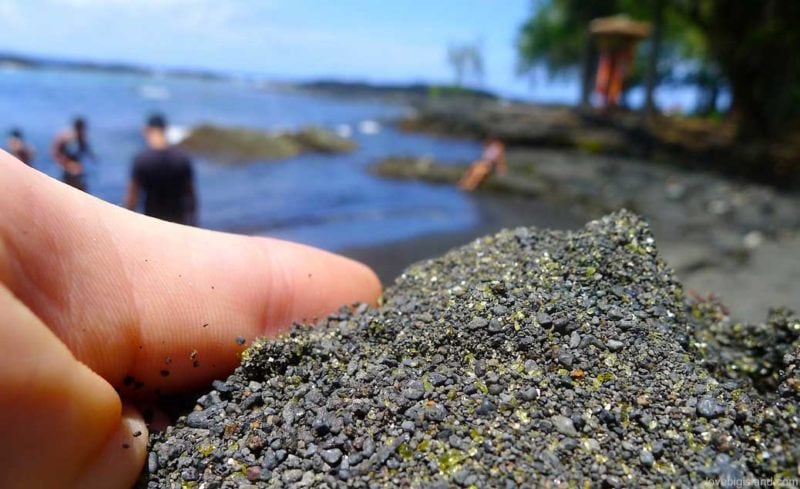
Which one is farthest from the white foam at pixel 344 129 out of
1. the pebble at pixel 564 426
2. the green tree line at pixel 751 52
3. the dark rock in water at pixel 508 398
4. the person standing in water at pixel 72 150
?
the pebble at pixel 564 426

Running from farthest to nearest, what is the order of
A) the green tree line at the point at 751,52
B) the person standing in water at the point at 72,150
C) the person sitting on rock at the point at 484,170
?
1. the green tree line at the point at 751,52
2. the person sitting on rock at the point at 484,170
3. the person standing in water at the point at 72,150

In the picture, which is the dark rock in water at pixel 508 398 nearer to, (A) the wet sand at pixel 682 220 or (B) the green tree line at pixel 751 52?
(A) the wet sand at pixel 682 220

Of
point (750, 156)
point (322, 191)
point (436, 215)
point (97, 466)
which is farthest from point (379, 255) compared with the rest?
point (750, 156)

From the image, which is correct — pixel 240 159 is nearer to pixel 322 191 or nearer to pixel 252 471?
pixel 322 191

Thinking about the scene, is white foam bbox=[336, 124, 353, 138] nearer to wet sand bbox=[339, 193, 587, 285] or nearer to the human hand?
wet sand bbox=[339, 193, 587, 285]

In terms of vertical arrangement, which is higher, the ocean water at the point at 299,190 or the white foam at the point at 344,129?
the ocean water at the point at 299,190

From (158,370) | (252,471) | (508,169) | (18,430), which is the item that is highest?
(18,430)

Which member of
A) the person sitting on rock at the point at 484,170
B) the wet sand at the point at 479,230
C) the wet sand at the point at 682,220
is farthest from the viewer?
the person sitting on rock at the point at 484,170
